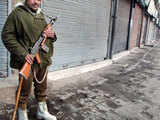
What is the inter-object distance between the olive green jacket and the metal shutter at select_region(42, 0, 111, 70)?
2.53m

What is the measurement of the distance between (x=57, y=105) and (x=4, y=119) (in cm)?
106

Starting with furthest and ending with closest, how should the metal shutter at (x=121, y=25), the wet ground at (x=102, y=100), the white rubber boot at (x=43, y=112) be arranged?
the metal shutter at (x=121, y=25), the wet ground at (x=102, y=100), the white rubber boot at (x=43, y=112)

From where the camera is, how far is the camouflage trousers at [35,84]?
7.98 feet

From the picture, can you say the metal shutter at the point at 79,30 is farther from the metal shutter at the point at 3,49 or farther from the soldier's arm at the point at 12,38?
the soldier's arm at the point at 12,38

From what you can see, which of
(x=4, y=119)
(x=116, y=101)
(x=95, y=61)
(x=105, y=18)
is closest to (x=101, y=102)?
(x=116, y=101)

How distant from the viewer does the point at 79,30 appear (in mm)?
6410

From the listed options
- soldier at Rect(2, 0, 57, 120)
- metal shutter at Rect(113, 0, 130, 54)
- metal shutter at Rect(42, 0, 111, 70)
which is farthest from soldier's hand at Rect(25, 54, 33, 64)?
metal shutter at Rect(113, 0, 130, 54)

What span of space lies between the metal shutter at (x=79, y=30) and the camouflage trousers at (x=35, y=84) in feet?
8.42

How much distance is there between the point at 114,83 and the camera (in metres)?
5.54

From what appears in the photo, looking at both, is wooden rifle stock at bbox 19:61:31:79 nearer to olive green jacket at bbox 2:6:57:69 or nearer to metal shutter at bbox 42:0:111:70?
olive green jacket at bbox 2:6:57:69

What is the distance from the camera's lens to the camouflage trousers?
2.43 metres

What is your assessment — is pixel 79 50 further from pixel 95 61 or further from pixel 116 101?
pixel 116 101

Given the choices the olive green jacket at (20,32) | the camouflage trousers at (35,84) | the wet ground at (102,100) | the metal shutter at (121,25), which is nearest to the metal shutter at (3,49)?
the wet ground at (102,100)

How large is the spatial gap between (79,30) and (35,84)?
4.04 meters
